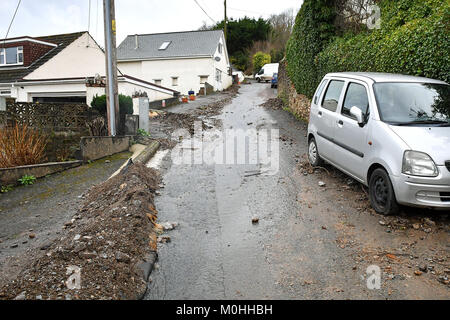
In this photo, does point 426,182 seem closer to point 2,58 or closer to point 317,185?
point 317,185

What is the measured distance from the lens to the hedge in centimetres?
735

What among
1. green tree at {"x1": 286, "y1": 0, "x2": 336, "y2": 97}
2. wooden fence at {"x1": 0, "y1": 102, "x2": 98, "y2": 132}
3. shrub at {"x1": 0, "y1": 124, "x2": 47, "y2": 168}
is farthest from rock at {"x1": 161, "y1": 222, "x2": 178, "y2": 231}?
green tree at {"x1": 286, "y1": 0, "x2": 336, "y2": 97}

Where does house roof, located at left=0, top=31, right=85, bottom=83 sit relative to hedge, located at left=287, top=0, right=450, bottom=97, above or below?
above

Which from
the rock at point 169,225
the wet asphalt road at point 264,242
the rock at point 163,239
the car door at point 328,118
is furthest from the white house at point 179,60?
the rock at point 163,239

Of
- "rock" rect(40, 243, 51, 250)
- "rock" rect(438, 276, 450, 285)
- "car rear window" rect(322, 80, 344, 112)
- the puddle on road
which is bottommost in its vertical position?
"rock" rect(40, 243, 51, 250)

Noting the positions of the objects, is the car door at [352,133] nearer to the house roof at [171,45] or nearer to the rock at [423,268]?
the rock at [423,268]

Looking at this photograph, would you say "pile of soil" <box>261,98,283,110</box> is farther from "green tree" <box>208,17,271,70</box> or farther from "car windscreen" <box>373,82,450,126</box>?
"green tree" <box>208,17,271,70</box>

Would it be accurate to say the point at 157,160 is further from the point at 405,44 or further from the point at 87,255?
the point at 405,44

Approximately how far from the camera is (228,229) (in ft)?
18.4

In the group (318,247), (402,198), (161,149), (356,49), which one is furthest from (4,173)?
(356,49)

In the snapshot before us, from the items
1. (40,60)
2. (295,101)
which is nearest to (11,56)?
(40,60)

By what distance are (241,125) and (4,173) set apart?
27.9 ft

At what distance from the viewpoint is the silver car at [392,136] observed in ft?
16.2

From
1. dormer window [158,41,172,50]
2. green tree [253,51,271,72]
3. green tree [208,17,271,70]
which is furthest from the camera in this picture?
green tree [208,17,271,70]
